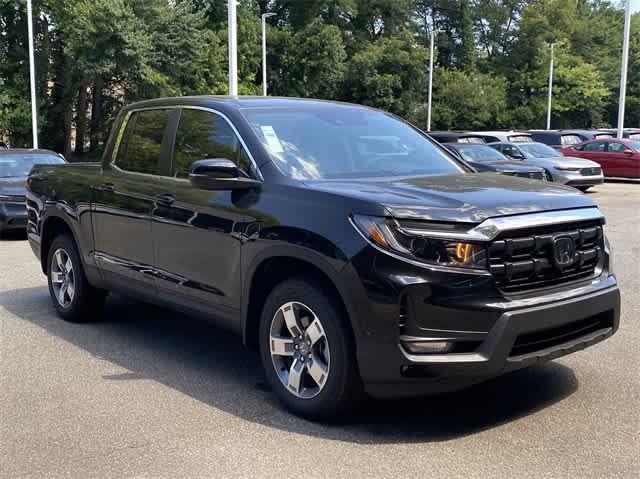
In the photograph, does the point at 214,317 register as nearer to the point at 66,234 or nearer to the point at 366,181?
the point at 366,181

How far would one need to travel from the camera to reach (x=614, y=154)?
1012 inches

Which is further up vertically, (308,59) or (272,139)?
(308,59)

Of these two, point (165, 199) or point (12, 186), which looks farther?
point (12, 186)

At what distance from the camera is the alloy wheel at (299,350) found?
438cm

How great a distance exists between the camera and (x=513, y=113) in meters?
61.2

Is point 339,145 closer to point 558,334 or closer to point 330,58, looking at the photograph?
point 558,334

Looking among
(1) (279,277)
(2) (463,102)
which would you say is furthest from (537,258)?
(2) (463,102)

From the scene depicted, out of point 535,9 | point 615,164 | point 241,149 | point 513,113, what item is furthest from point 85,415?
point 535,9

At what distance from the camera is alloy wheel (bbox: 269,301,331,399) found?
4.38 metres

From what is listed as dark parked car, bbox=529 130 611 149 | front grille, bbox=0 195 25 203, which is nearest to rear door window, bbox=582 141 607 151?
dark parked car, bbox=529 130 611 149

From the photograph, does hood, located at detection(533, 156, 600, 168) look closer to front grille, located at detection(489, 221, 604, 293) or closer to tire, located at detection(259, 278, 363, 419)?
front grille, located at detection(489, 221, 604, 293)

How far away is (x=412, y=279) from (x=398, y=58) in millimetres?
51434

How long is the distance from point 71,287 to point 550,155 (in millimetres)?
17351

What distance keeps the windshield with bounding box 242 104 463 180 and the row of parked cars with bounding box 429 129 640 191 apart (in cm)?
704
